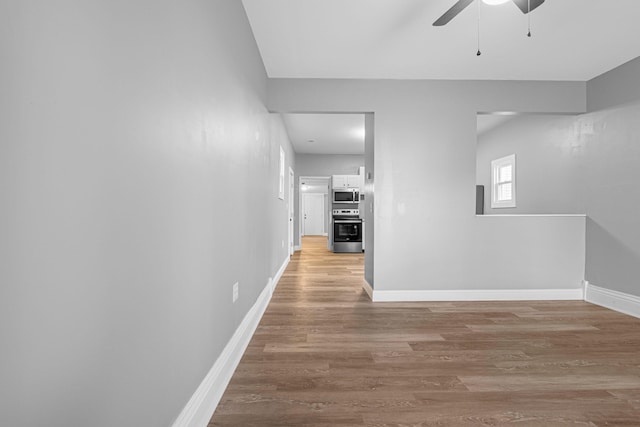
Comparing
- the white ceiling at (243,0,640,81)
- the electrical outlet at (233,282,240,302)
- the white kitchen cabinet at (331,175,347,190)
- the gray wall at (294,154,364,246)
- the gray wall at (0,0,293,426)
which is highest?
the white ceiling at (243,0,640,81)

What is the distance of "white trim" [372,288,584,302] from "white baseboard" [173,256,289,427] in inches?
67.9

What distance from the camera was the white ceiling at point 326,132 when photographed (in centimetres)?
529

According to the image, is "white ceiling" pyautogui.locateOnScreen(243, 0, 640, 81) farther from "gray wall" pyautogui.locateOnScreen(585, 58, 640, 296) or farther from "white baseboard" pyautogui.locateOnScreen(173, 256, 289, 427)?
"white baseboard" pyautogui.locateOnScreen(173, 256, 289, 427)

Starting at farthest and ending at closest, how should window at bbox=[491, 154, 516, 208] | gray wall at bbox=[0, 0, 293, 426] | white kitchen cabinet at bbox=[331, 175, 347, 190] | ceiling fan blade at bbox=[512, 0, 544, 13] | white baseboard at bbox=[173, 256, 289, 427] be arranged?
1. white kitchen cabinet at bbox=[331, 175, 347, 190]
2. window at bbox=[491, 154, 516, 208]
3. ceiling fan blade at bbox=[512, 0, 544, 13]
4. white baseboard at bbox=[173, 256, 289, 427]
5. gray wall at bbox=[0, 0, 293, 426]

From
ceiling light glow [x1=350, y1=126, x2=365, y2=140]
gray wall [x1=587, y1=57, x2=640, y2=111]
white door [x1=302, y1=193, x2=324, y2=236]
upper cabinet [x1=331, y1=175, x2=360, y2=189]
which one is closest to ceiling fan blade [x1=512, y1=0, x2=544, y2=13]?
gray wall [x1=587, y1=57, x2=640, y2=111]

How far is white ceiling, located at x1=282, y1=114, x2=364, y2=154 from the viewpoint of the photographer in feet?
17.3

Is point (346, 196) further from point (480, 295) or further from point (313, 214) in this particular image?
point (313, 214)

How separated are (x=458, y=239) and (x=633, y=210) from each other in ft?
5.35

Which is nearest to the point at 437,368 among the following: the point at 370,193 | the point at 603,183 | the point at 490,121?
the point at 370,193

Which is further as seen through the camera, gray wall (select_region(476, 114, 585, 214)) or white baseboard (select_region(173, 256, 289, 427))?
gray wall (select_region(476, 114, 585, 214))

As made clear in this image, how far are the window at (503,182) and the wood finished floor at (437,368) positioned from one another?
272cm

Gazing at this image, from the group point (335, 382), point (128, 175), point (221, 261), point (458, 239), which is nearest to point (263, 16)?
point (221, 261)

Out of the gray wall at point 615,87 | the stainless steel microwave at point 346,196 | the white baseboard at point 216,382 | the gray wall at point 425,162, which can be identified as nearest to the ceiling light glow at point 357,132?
the stainless steel microwave at point 346,196

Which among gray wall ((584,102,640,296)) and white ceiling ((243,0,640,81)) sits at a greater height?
white ceiling ((243,0,640,81))
